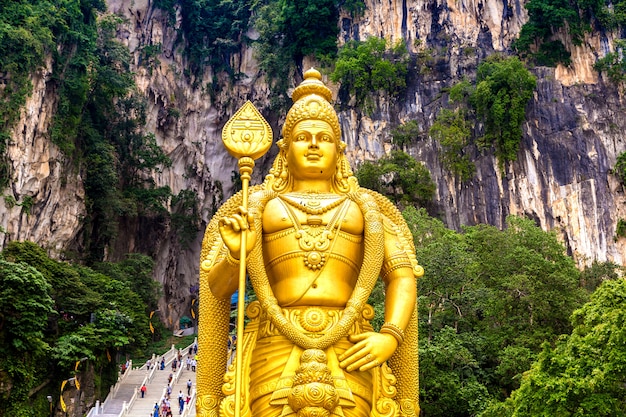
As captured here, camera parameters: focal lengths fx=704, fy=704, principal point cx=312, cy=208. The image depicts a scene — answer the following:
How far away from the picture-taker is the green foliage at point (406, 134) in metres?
26.5

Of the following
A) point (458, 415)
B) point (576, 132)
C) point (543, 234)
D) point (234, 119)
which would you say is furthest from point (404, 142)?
point (234, 119)

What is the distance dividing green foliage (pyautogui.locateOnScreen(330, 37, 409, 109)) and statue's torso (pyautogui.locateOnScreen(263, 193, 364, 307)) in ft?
74.7

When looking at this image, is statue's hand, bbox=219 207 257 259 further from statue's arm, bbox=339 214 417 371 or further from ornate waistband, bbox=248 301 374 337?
statue's arm, bbox=339 214 417 371

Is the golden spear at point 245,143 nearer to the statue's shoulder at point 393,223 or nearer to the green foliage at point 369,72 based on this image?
the statue's shoulder at point 393,223

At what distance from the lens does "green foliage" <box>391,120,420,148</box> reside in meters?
26.5

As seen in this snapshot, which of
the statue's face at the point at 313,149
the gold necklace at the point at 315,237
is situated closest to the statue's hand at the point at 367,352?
the gold necklace at the point at 315,237

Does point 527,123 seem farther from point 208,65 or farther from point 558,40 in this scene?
point 208,65

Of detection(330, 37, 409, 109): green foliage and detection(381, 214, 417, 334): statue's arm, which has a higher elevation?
detection(330, 37, 409, 109): green foliage

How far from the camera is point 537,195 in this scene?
24.4 meters

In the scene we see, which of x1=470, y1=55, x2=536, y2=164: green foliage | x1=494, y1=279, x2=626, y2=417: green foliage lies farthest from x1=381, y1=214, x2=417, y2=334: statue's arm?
x1=470, y1=55, x2=536, y2=164: green foliage

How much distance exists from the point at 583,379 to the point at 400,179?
1610 centimetres

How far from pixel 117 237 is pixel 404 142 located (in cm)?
1159

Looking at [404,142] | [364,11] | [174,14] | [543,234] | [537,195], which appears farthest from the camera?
[174,14]

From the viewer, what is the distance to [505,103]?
984 inches
